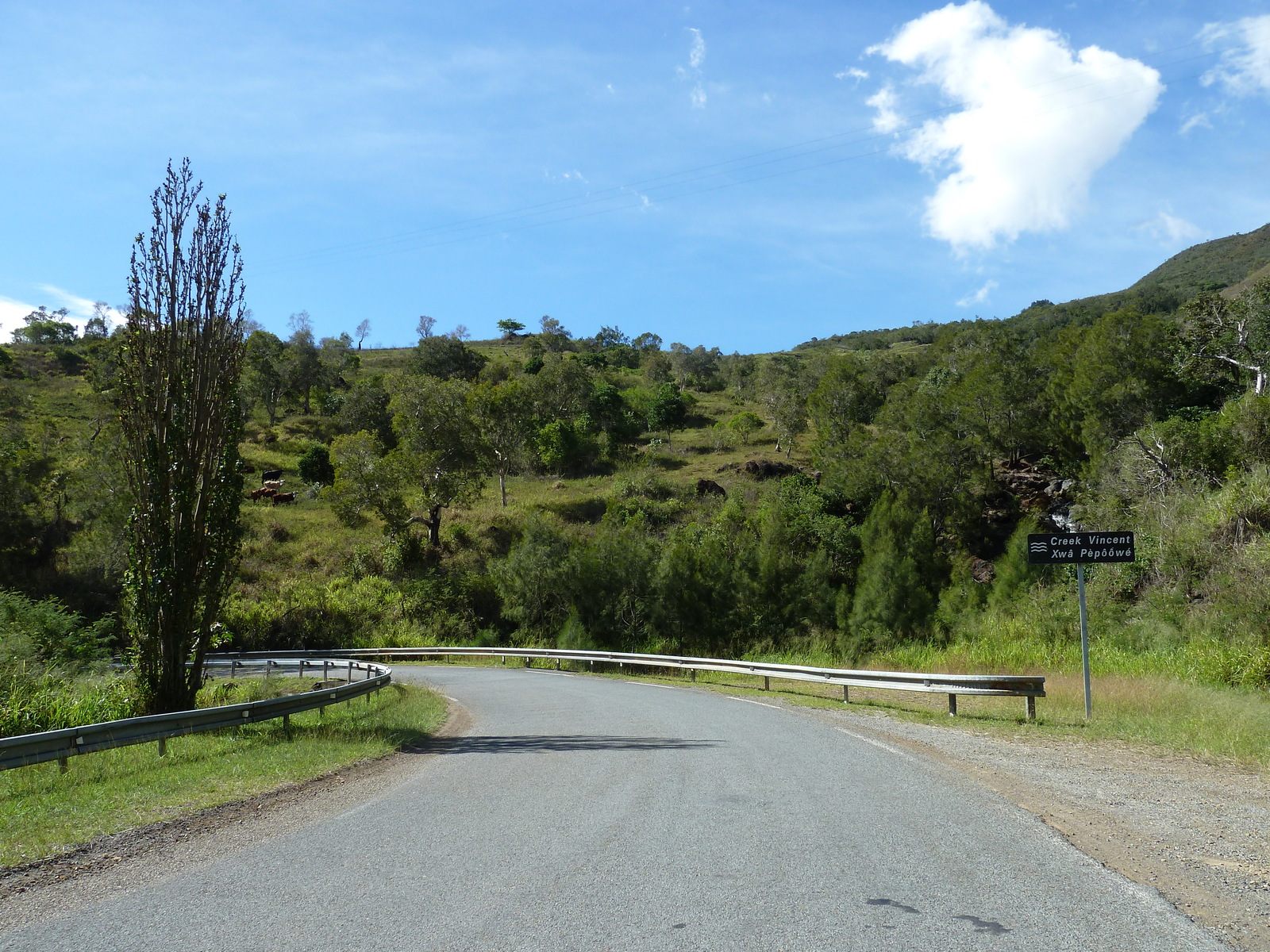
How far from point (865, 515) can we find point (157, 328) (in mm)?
39417

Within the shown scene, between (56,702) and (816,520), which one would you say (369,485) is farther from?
(56,702)

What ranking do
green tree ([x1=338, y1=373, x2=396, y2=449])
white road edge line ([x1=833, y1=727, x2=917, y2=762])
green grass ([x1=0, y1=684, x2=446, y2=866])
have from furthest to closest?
green tree ([x1=338, y1=373, x2=396, y2=449]) < white road edge line ([x1=833, y1=727, x2=917, y2=762]) < green grass ([x1=0, y1=684, x2=446, y2=866])

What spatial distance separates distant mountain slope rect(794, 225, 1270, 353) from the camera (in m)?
95.9

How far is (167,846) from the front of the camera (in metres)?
6.45

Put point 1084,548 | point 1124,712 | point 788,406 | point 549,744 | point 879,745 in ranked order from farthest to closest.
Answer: point 788,406, point 1084,548, point 1124,712, point 549,744, point 879,745

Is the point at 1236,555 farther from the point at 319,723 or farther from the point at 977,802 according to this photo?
the point at 319,723

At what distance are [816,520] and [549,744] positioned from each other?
3466 centimetres

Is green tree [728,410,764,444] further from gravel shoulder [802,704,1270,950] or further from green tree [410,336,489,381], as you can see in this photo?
→ gravel shoulder [802,704,1270,950]

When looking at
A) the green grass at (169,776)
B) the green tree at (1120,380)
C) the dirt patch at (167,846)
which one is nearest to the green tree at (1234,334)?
the green tree at (1120,380)

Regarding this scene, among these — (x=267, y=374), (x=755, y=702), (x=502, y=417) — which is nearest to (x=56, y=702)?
(x=755, y=702)

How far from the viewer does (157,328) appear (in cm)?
A: 1280

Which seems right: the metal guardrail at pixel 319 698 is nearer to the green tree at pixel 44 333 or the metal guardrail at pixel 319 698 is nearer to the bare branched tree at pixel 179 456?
the bare branched tree at pixel 179 456

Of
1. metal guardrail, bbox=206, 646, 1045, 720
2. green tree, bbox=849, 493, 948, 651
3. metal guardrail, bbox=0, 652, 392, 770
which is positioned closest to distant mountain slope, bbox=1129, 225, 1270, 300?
green tree, bbox=849, 493, 948, 651

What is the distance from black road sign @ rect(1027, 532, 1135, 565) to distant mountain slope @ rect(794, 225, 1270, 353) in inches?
2995
